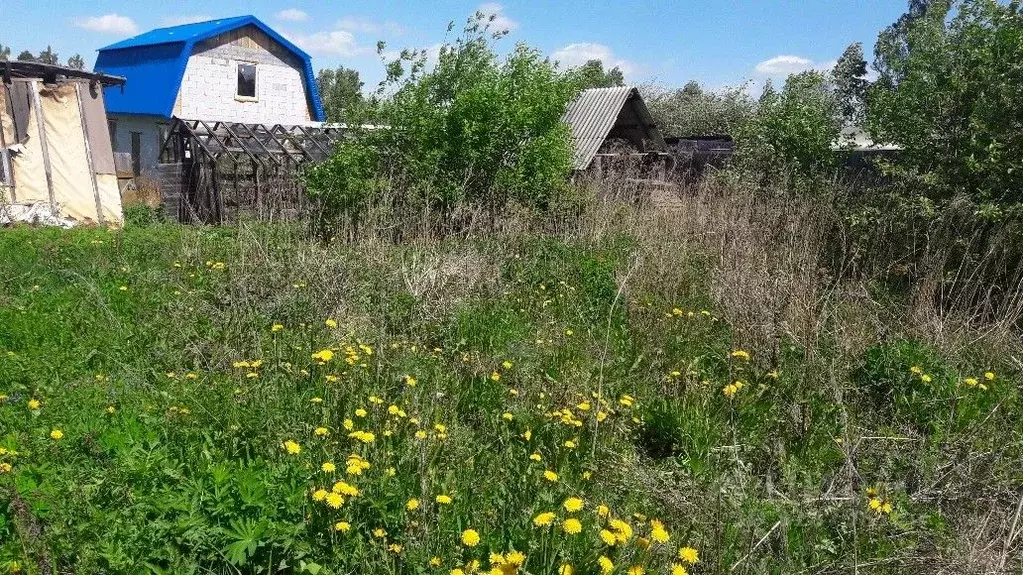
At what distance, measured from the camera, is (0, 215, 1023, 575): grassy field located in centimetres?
282

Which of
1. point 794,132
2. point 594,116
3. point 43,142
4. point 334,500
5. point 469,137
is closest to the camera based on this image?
point 334,500

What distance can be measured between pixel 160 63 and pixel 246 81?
2.63 m

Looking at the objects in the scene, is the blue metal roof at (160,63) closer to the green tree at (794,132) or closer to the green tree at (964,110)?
the green tree at (794,132)

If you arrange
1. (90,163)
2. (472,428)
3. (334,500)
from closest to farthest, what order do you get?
1. (334,500)
2. (472,428)
3. (90,163)

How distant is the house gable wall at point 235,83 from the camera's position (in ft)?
78.8

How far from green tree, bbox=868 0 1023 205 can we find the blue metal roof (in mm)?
20836

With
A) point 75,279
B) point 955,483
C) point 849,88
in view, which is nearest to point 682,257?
point 955,483

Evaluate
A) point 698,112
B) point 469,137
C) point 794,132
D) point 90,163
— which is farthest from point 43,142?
point 698,112

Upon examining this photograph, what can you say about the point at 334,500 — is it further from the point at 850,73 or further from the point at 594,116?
the point at 850,73

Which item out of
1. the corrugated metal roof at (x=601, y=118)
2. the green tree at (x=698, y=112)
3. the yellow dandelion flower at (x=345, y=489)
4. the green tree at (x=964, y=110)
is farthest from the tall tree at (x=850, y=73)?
the yellow dandelion flower at (x=345, y=489)

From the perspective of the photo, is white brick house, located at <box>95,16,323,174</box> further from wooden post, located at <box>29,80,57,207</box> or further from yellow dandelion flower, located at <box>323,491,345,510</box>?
yellow dandelion flower, located at <box>323,491,345,510</box>

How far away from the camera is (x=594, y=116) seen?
1875 cm

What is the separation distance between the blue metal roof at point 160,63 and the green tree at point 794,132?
18007 mm

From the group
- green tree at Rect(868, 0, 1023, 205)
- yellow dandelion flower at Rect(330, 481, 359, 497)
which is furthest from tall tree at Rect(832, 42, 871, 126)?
yellow dandelion flower at Rect(330, 481, 359, 497)
